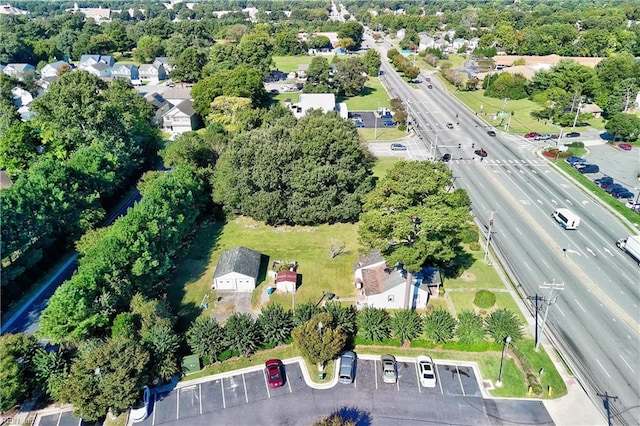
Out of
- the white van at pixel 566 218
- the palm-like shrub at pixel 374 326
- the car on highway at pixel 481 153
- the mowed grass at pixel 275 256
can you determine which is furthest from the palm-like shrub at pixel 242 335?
the car on highway at pixel 481 153

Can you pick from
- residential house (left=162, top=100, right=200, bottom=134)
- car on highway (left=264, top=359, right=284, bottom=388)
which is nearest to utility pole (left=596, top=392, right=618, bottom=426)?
car on highway (left=264, top=359, right=284, bottom=388)

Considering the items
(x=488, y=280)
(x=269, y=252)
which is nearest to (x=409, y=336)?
(x=488, y=280)

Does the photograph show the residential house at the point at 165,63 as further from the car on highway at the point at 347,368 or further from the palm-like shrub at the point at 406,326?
the car on highway at the point at 347,368

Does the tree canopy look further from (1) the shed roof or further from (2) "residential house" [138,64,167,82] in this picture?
(2) "residential house" [138,64,167,82]

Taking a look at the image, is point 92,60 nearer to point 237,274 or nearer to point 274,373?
point 237,274

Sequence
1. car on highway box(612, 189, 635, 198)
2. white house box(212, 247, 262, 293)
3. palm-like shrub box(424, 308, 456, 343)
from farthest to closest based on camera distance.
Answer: car on highway box(612, 189, 635, 198) < white house box(212, 247, 262, 293) < palm-like shrub box(424, 308, 456, 343)

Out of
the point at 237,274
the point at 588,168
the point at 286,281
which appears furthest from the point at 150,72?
the point at 588,168
